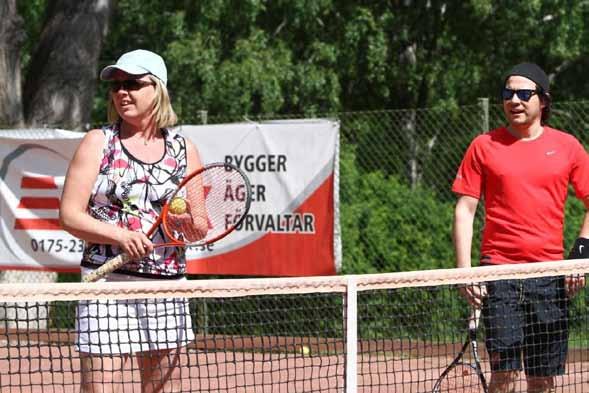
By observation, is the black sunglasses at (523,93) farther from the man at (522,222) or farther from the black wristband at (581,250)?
the black wristband at (581,250)

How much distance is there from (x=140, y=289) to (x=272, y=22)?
1742cm

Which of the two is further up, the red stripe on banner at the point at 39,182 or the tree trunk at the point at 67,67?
the tree trunk at the point at 67,67

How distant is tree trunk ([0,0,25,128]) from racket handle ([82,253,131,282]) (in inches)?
288

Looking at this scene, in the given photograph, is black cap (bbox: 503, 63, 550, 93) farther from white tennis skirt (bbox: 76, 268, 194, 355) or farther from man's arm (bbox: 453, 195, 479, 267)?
white tennis skirt (bbox: 76, 268, 194, 355)

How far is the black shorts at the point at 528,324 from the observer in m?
5.52

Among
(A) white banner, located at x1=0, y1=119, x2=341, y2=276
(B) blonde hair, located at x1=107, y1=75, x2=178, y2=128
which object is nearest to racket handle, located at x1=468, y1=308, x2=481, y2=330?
(B) blonde hair, located at x1=107, y1=75, x2=178, y2=128

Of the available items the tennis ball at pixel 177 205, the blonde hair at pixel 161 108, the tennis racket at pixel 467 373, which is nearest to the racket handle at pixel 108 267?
the tennis ball at pixel 177 205

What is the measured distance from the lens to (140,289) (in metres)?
4.57

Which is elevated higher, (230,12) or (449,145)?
(230,12)

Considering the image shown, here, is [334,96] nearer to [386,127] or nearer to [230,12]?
[230,12]

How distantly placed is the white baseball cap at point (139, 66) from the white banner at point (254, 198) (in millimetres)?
4632

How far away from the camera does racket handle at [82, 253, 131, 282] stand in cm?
464

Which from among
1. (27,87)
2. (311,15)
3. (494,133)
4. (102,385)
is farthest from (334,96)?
(102,385)

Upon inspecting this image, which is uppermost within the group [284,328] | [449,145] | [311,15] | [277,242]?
[311,15]
